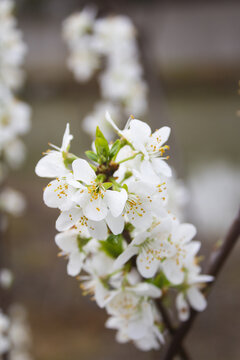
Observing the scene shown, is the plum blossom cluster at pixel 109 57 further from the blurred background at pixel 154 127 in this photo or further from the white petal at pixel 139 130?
the white petal at pixel 139 130

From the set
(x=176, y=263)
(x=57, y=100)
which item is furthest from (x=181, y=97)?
(x=176, y=263)

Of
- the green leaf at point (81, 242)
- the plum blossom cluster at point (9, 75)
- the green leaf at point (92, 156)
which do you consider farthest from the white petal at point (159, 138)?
the plum blossom cluster at point (9, 75)

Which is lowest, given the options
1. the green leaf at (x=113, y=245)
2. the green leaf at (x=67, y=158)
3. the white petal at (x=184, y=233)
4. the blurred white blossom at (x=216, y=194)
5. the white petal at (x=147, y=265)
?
the blurred white blossom at (x=216, y=194)

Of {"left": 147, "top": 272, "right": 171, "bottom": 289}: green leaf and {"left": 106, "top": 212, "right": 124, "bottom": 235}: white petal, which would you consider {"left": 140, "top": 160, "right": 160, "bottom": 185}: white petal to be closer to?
{"left": 106, "top": 212, "right": 124, "bottom": 235}: white petal

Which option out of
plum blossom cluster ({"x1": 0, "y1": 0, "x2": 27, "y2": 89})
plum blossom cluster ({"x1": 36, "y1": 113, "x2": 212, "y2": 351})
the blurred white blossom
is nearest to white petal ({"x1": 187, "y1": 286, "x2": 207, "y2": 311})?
plum blossom cluster ({"x1": 36, "y1": 113, "x2": 212, "y2": 351})

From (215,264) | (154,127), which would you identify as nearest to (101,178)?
(215,264)

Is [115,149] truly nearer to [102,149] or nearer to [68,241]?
[102,149]
